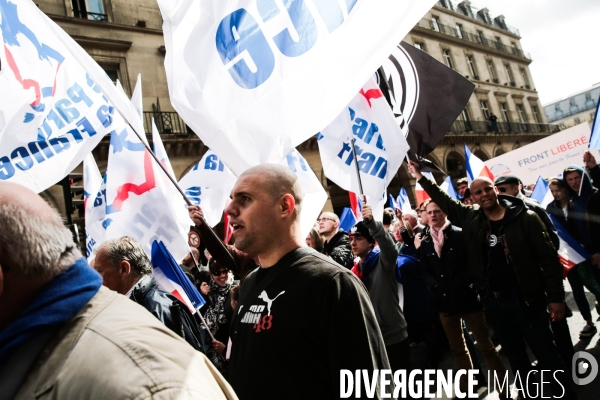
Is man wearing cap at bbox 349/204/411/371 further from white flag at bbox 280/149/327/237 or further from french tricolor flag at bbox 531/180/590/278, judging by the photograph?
french tricolor flag at bbox 531/180/590/278

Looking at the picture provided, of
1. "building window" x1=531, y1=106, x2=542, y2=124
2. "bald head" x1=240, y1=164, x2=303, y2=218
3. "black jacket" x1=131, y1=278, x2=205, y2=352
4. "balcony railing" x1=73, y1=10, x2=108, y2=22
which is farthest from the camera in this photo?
"building window" x1=531, y1=106, x2=542, y2=124

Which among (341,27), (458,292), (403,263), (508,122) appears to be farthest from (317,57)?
(508,122)

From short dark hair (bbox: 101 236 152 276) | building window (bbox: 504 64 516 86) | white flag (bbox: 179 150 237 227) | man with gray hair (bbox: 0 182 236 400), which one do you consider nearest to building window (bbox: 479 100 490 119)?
building window (bbox: 504 64 516 86)

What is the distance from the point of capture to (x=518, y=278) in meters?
3.11

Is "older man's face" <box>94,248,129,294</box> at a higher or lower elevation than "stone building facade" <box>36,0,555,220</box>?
lower

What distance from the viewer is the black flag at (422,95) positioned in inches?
150

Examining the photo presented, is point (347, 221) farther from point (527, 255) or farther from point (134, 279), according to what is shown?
point (134, 279)

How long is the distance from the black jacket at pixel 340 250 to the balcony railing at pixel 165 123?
11993mm

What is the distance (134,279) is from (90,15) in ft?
52.9

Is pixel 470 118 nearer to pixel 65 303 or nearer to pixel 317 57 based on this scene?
pixel 317 57

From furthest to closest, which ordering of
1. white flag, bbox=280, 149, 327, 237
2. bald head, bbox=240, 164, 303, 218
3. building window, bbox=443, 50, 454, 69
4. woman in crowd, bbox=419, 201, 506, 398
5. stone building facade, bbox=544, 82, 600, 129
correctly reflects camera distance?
stone building facade, bbox=544, 82, 600, 129
building window, bbox=443, 50, 454, 69
white flag, bbox=280, 149, 327, 237
woman in crowd, bbox=419, 201, 506, 398
bald head, bbox=240, 164, 303, 218

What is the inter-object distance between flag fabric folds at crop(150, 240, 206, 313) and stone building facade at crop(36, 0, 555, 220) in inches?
424

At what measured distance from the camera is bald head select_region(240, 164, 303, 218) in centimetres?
182

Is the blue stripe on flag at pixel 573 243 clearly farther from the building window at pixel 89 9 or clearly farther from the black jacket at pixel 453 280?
the building window at pixel 89 9
